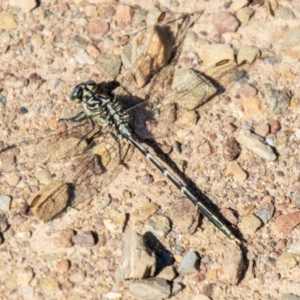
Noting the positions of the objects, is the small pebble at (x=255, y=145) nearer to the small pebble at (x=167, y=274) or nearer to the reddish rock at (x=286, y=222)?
the reddish rock at (x=286, y=222)

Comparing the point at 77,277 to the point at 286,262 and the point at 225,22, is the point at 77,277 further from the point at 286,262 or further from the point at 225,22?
the point at 225,22

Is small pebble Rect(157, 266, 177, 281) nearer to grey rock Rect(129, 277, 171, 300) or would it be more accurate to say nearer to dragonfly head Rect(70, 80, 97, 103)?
grey rock Rect(129, 277, 171, 300)

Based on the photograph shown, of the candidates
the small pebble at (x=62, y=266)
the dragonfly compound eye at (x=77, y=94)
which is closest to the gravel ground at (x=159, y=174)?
the small pebble at (x=62, y=266)

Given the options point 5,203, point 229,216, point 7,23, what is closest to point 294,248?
point 229,216

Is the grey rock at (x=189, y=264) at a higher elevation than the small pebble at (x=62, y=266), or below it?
below

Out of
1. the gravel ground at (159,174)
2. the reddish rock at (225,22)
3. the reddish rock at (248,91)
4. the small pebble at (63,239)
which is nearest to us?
the gravel ground at (159,174)

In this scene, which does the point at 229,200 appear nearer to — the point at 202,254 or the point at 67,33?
the point at 202,254

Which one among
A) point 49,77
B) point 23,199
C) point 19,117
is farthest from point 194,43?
point 23,199
